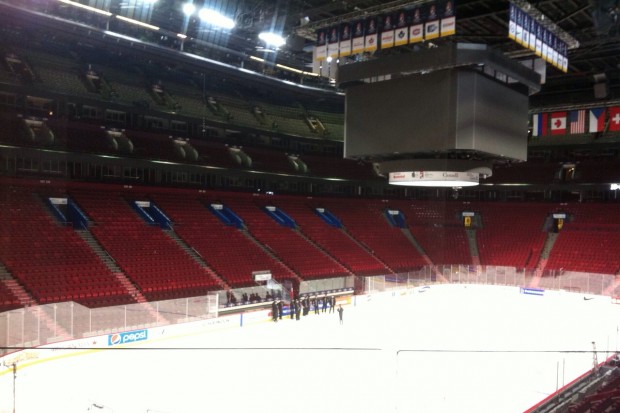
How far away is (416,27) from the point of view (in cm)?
1504

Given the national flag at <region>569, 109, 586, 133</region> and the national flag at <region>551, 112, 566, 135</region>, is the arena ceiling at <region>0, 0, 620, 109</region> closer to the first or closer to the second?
the national flag at <region>569, 109, 586, 133</region>

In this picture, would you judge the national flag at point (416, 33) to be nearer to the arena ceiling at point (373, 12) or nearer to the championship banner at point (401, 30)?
the championship banner at point (401, 30)

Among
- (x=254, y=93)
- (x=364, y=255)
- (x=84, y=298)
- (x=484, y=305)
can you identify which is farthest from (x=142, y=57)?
(x=484, y=305)

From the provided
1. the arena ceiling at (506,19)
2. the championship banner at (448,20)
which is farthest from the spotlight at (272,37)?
the championship banner at (448,20)

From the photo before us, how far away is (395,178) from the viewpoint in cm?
1769

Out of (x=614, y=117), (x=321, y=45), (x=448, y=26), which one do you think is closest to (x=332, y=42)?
(x=321, y=45)

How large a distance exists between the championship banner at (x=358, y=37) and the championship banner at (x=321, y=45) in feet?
3.55

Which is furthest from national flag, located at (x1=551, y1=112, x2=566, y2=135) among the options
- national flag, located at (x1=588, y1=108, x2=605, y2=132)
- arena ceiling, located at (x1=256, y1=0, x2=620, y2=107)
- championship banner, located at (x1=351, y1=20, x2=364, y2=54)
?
championship banner, located at (x1=351, y1=20, x2=364, y2=54)

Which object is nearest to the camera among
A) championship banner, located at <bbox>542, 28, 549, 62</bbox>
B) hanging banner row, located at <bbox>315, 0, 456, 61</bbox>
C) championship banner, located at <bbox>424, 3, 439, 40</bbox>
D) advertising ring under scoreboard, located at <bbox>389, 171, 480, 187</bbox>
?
hanging banner row, located at <bbox>315, 0, 456, 61</bbox>

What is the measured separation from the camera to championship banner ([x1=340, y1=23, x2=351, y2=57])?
16.7m

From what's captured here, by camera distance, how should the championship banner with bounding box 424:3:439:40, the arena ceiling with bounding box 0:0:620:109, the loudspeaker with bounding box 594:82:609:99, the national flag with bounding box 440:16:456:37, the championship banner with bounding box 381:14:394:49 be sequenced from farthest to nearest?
the loudspeaker with bounding box 594:82:609:99, the championship banner with bounding box 381:14:394:49, the arena ceiling with bounding box 0:0:620:109, the championship banner with bounding box 424:3:439:40, the national flag with bounding box 440:16:456:37

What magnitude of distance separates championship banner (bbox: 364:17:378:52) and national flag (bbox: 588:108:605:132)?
15.0 m

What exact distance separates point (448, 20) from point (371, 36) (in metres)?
2.57

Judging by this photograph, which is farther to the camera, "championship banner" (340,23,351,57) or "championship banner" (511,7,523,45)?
"championship banner" (340,23,351,57)
